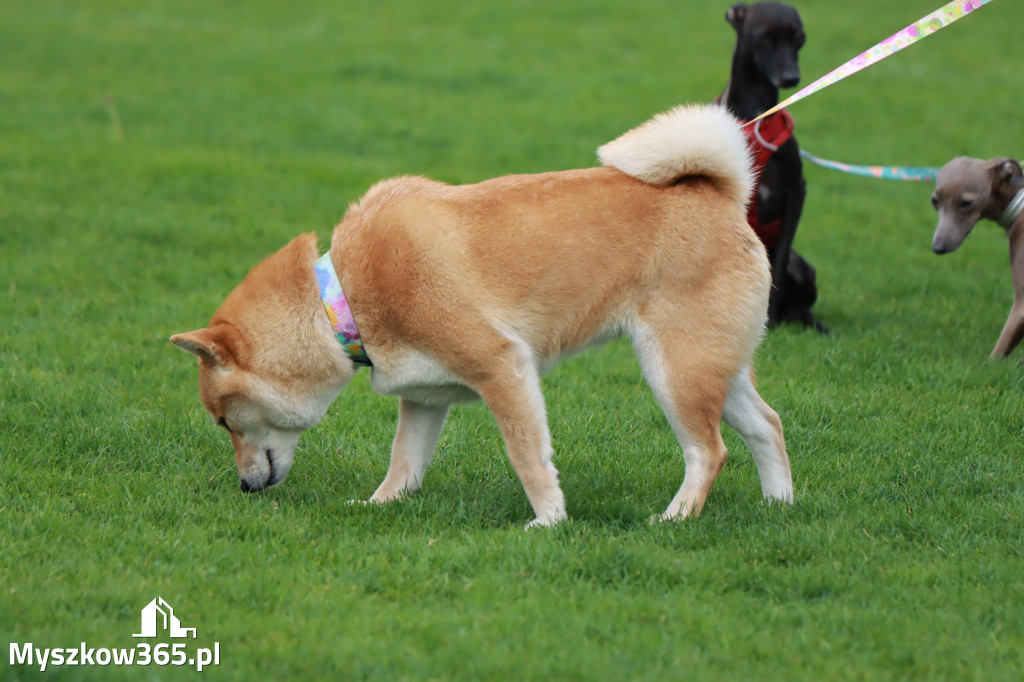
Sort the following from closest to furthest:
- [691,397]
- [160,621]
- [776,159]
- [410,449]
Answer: [160,621] → [691,397] → [410,449] → [776,159]

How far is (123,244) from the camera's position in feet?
28.0

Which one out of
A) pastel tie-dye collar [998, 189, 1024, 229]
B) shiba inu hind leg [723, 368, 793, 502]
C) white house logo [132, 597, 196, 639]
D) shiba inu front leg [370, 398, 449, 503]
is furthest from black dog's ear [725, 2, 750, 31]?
white house logo [132, 597, 196, 639]

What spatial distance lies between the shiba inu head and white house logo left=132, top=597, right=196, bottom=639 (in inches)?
44.1

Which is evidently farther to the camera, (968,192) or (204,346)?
(968,192)

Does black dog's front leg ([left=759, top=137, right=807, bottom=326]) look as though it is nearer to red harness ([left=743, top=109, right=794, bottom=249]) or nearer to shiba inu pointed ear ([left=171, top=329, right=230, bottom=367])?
red harness ([left=743, top=109, right=794, bottom=249])

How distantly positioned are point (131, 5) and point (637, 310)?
18794mm

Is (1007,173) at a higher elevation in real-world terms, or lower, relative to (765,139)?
lower

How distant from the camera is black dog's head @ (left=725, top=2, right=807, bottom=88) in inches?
285

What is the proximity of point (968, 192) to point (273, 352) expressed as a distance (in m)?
4.57

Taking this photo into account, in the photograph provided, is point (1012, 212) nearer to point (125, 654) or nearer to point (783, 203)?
point (783, 203)

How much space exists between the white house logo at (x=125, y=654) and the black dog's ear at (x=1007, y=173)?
551 cm

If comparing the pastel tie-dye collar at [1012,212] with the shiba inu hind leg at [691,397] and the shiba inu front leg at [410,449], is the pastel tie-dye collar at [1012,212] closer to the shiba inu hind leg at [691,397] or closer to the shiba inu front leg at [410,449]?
the shiba inu hind leg at [691,397]

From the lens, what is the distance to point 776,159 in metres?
7.22

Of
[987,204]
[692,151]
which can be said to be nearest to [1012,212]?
[987,204]
